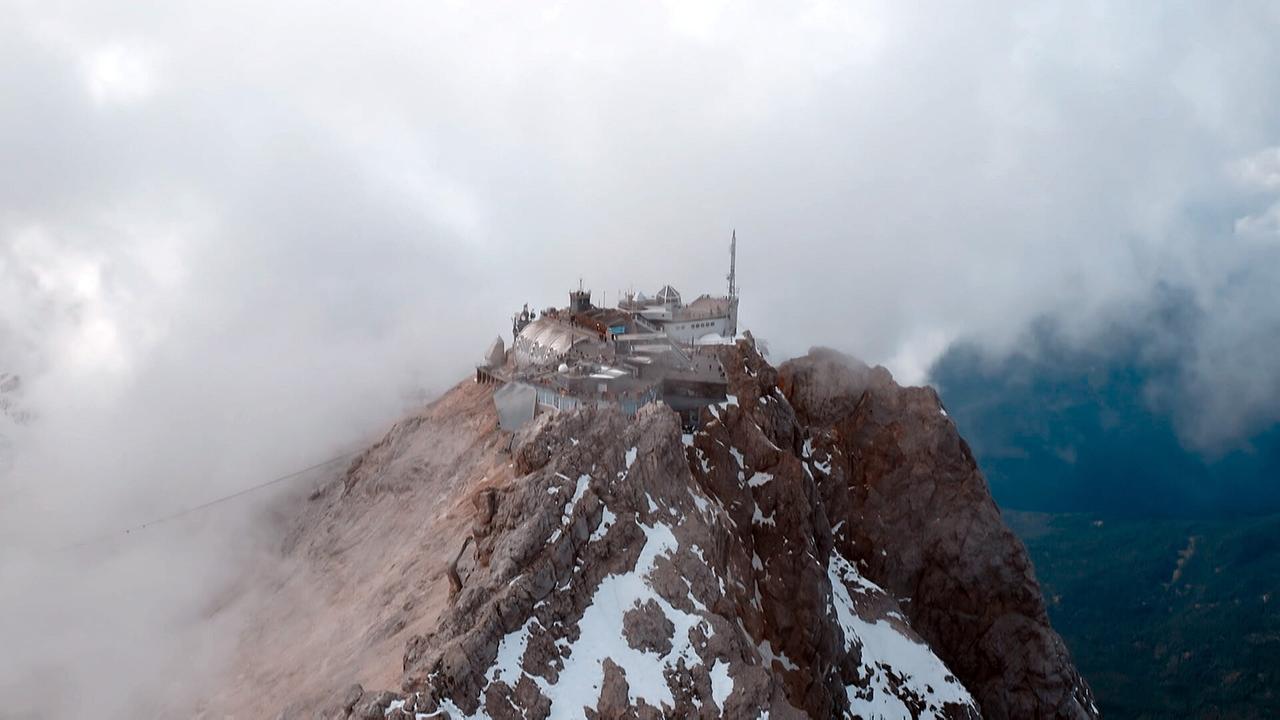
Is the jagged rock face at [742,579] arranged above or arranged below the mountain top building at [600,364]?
below

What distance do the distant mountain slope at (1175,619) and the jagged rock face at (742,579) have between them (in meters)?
82.2

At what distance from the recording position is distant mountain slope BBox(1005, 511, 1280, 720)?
162 m

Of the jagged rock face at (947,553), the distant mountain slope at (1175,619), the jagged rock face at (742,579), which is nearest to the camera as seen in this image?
the jagged rock face at (742,579)

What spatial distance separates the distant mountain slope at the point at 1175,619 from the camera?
16225 centimetres

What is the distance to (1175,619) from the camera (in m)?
182

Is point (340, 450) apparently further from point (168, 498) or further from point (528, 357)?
point (528, 357)

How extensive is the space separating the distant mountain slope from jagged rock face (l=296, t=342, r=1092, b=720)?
82.2 m

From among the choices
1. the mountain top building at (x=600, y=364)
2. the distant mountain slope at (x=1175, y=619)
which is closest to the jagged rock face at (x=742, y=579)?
the mountain top building at (x=600, y=364)

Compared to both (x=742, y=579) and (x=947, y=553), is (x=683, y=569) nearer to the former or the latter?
(x=742, y=579)

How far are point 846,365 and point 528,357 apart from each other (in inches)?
1699

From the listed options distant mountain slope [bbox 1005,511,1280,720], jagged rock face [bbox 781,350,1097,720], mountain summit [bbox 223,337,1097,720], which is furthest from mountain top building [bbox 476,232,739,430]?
distant mountain slope [bbox 1005,511,1280,720]

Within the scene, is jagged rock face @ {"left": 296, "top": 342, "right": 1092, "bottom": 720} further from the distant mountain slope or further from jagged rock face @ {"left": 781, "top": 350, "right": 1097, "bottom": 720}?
the distant mountain slope

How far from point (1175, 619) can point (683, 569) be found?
563 feet

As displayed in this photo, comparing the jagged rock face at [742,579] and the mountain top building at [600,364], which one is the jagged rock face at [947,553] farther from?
the mountain top building at [600,364]
